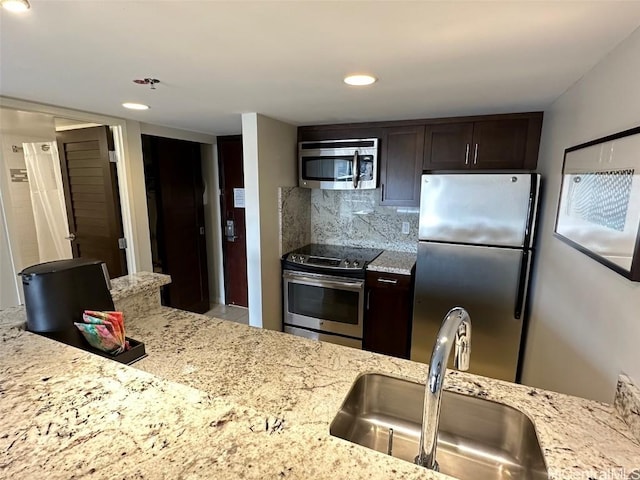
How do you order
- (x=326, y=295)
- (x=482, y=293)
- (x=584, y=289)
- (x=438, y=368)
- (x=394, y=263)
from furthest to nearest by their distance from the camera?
(x=326, y=295)
(x=394, y=263)
(x=482, y=293)
(x=584, y=289)
(x=438, y=368)

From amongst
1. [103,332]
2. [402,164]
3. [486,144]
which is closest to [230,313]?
[402,164]

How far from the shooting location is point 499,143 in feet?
8.14

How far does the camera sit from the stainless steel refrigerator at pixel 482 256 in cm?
217

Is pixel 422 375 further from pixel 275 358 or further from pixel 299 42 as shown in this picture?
pixel 299 42

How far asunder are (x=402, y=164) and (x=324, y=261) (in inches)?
42.5

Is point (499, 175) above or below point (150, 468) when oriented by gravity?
above

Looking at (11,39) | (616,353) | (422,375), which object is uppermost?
(11,39)

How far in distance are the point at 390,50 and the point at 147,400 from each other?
138 centimetres

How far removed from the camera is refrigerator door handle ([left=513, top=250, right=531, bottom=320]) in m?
2.20

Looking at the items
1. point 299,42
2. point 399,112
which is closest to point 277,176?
point 399,112

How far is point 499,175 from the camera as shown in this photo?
216cm

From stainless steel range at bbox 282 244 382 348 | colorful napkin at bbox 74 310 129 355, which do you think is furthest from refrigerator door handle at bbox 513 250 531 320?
colorful napkin at bbox 74 310 129 355

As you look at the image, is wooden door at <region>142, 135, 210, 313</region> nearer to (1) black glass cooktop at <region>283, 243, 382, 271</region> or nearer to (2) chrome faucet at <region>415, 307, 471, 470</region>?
(1) black glass cooktop at <region>283, 243, 382, 271</region>

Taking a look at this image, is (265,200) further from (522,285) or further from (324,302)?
(522,285)
